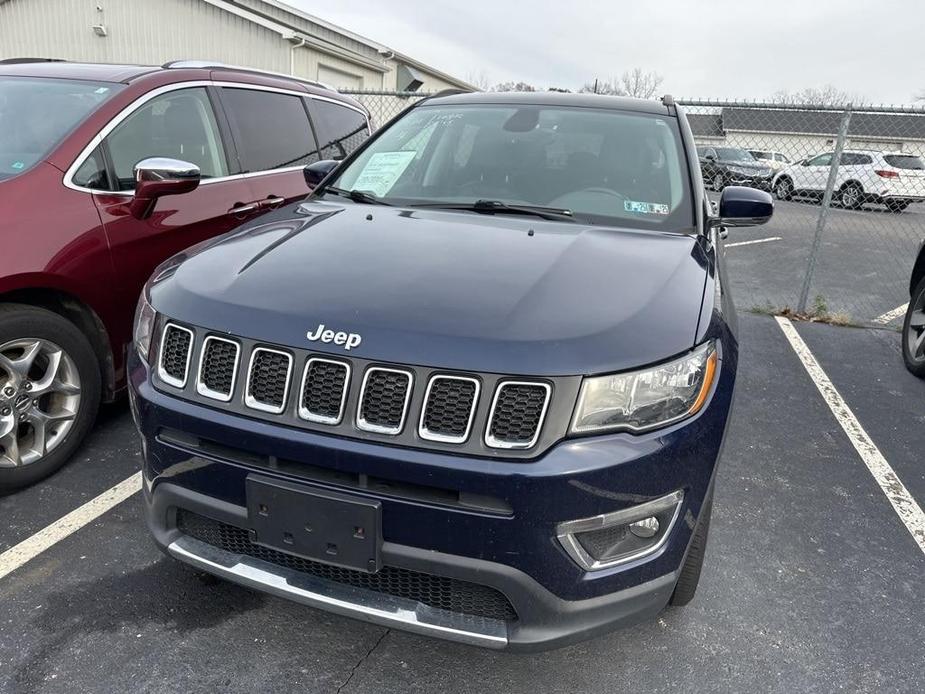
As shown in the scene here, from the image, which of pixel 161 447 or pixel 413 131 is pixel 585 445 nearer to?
pixel 161 447

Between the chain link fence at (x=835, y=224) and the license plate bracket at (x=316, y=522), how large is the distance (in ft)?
14.2

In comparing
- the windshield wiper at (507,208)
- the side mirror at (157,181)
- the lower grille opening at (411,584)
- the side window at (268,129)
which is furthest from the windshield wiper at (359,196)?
the lower grille opening at (411,584)

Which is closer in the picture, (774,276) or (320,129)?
(320,129)

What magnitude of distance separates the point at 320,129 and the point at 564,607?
3.91m

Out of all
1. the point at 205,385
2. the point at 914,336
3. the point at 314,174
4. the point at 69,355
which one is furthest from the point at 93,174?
A: the point at 914,336

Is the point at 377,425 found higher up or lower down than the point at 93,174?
lower down

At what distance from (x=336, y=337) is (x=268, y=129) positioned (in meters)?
2.98

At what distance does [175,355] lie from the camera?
6.45 ft

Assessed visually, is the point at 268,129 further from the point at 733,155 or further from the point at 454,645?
the point at 733,155

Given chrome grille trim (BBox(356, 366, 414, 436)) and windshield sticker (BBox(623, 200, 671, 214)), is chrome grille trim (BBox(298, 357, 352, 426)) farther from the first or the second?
windshield sticker (BBox(623, 200, 671, 214))

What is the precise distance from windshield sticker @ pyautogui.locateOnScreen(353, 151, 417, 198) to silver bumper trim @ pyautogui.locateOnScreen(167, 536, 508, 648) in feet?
5.24

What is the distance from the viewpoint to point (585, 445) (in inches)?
66.2

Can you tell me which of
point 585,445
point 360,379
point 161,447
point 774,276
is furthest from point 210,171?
point 774,276

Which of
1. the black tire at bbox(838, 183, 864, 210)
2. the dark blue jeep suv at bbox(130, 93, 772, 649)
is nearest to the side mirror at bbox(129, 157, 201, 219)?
the dark blue jeep suv at bbox(130, 93, 772, 649)
